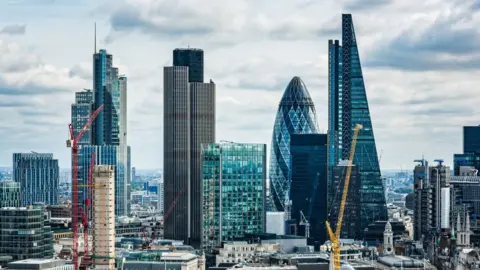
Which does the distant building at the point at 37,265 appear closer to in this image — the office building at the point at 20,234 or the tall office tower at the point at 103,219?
the tall office tower at the point at 103,219

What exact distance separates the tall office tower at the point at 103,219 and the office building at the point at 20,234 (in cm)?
1917

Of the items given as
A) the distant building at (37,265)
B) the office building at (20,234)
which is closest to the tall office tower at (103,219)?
the distant building at (37,265)

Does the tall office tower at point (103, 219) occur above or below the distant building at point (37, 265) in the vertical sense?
above

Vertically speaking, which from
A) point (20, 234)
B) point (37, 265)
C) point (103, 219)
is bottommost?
point (37, 265)

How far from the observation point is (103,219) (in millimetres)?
157375

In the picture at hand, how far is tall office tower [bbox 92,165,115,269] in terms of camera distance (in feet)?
517

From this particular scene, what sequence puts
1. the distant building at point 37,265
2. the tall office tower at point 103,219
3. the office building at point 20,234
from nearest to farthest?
the tall office tower at point 103,219, the distant building at point 37,265, the office building at point 20,234

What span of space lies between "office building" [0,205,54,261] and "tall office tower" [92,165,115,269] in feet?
62.9

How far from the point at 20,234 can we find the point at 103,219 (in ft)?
76.1

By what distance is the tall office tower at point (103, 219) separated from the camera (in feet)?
517

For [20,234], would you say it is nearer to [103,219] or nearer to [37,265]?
[37,265]

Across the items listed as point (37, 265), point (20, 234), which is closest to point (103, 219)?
point (37, 265)

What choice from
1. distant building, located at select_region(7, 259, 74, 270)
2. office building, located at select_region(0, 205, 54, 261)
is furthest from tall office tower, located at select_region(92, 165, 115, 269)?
office building, located at select_region(0, 205, 54, 261)

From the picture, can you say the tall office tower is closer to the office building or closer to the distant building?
the distant building
